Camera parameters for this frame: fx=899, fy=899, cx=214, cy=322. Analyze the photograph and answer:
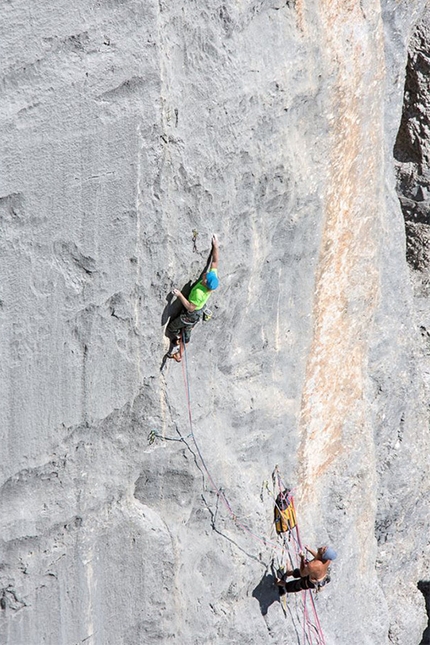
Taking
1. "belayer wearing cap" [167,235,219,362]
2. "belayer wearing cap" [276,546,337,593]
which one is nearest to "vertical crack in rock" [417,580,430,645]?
"belayer wearing cap" [276,546,337,593]

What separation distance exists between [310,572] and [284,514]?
1.21 ft

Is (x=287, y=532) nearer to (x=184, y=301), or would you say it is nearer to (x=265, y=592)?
(x=265, y=592)

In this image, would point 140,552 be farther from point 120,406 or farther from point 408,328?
point 408,328

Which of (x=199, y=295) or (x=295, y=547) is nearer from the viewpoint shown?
(x=199, y=295)

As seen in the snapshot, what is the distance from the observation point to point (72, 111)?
3812 mm

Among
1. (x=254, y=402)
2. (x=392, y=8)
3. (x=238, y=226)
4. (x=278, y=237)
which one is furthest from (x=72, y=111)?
(x=392, y=8)

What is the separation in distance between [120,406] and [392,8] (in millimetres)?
3118

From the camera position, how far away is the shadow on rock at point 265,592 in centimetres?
538

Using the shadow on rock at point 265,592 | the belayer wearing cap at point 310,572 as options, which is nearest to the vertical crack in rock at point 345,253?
the belayer wearing cap at point 310,572

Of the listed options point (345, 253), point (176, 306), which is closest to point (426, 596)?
point (345, 253)

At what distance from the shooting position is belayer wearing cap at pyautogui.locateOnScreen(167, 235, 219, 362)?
14.7ft

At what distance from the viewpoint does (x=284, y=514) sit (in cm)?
545

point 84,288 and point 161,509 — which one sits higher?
point 84,288

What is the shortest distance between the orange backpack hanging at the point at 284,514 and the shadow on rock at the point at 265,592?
0.94ft
